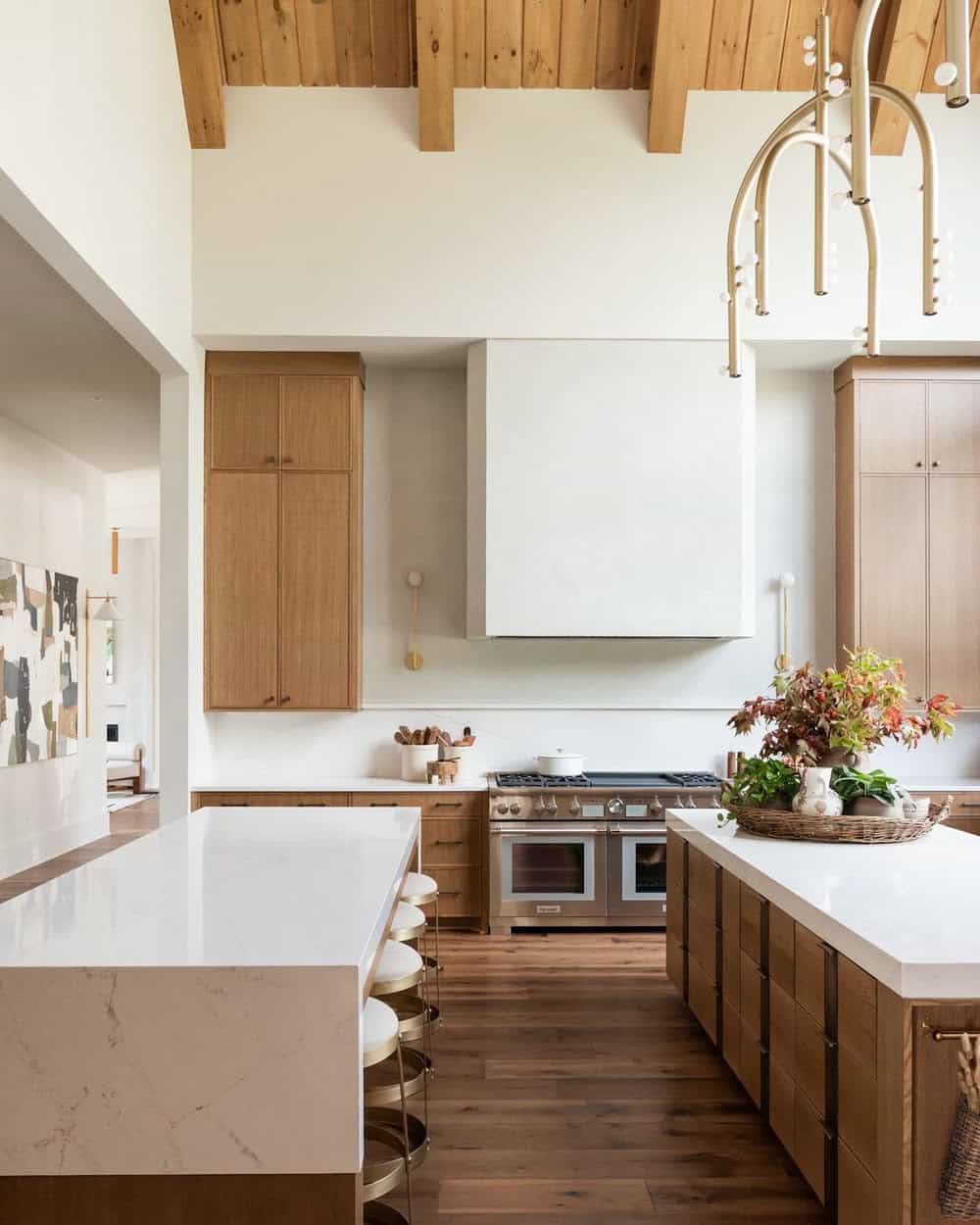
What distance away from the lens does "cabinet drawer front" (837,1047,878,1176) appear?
86.0 inches

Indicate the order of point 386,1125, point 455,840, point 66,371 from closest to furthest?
1. point 386,1125
2. point 455,840
3. point 66,371

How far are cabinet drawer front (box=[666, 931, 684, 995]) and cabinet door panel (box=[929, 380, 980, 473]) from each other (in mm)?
2917

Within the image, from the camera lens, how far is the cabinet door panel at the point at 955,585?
5703 mm

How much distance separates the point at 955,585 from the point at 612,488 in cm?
186

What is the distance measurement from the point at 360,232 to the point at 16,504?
3396 mm

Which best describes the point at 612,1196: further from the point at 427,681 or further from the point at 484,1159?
the point at 427,681

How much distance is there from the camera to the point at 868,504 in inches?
227

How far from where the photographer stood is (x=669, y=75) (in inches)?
210

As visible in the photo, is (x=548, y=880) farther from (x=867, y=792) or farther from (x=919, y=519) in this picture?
(x=919, y=519)

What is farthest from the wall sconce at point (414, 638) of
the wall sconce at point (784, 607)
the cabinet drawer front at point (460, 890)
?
the wall sconce at point (784, 607)

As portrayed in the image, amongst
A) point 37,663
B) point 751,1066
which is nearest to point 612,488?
point 751,1066

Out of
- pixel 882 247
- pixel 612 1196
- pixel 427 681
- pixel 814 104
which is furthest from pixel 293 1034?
pixel 882 247

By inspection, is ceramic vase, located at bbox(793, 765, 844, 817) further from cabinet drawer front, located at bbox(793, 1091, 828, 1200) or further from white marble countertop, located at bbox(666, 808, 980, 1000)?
cabinet drawer front, located at bbox(793, 1091, 828, 1200)

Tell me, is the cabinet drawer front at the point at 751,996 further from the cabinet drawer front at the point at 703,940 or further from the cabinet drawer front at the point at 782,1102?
the cabinet drawer front at the point at 703,940
